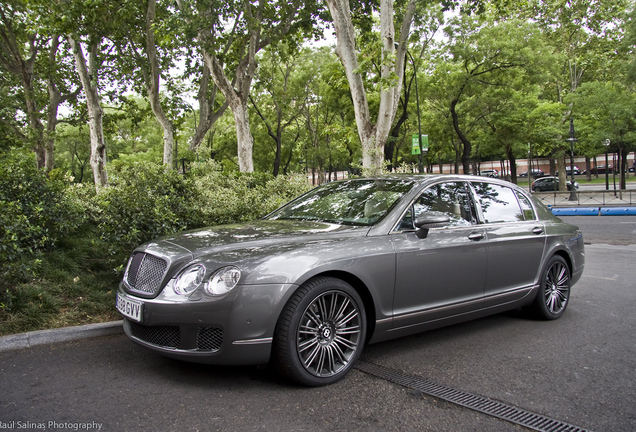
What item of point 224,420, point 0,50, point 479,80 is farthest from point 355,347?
point 479,80

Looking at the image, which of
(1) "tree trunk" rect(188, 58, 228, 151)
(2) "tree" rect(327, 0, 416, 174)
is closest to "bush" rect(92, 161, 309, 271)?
(2) "tree" rect(327, 0, 416, 174)

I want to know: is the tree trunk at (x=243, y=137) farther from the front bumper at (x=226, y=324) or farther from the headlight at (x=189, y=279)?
the front bumper at (x=226, y=324)

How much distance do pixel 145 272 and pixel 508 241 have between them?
3.31m

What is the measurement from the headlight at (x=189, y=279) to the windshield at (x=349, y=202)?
1354 millimetres

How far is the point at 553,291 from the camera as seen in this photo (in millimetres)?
5445

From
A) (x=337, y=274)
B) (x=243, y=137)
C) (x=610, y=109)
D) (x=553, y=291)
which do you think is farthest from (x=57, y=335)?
(x=610, y=109)

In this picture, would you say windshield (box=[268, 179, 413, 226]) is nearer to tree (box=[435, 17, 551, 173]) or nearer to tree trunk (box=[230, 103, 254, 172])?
tree trunk (box=[230, 103, 254, 172])

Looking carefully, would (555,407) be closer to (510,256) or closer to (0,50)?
(510,256)

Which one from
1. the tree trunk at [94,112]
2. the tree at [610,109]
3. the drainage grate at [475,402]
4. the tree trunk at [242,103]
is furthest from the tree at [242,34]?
the tree at [610,109]

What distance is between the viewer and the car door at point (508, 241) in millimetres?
4711

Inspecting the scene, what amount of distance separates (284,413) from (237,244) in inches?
46.5

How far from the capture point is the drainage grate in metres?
2.96

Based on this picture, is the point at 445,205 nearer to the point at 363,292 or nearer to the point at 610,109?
the point at 363,292

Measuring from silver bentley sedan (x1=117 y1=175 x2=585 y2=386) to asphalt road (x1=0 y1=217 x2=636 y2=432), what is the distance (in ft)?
0.84
